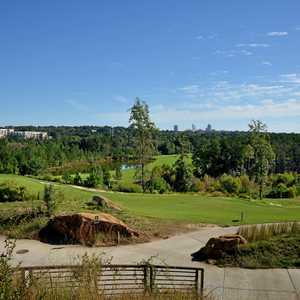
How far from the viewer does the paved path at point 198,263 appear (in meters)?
11.7

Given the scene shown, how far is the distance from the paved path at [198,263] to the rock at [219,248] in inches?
19.3

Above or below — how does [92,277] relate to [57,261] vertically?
above

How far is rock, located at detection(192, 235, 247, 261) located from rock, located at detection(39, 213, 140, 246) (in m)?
3.20

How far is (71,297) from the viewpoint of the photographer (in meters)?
5.36

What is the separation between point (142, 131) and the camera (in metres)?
41.2

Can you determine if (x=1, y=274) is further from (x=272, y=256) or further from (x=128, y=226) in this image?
(x=128, y=226)

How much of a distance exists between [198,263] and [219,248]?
0.99 meters

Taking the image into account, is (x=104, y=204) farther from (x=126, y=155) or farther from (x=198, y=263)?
(x=126, y=155)

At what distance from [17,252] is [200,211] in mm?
10543

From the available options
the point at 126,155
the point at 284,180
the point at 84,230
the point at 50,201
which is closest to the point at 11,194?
the point at 50,201

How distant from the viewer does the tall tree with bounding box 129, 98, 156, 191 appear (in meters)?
40.3

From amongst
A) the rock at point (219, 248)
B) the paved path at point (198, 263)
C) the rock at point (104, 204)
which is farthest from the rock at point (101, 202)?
the rock at point (219, 248)

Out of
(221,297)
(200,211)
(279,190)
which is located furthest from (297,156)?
(221,297)

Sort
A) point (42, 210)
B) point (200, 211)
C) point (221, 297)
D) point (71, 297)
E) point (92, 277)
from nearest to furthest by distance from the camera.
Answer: point (71, 297), point (92, 277), point (221, 297), point (42, 210), point (200, 211)
